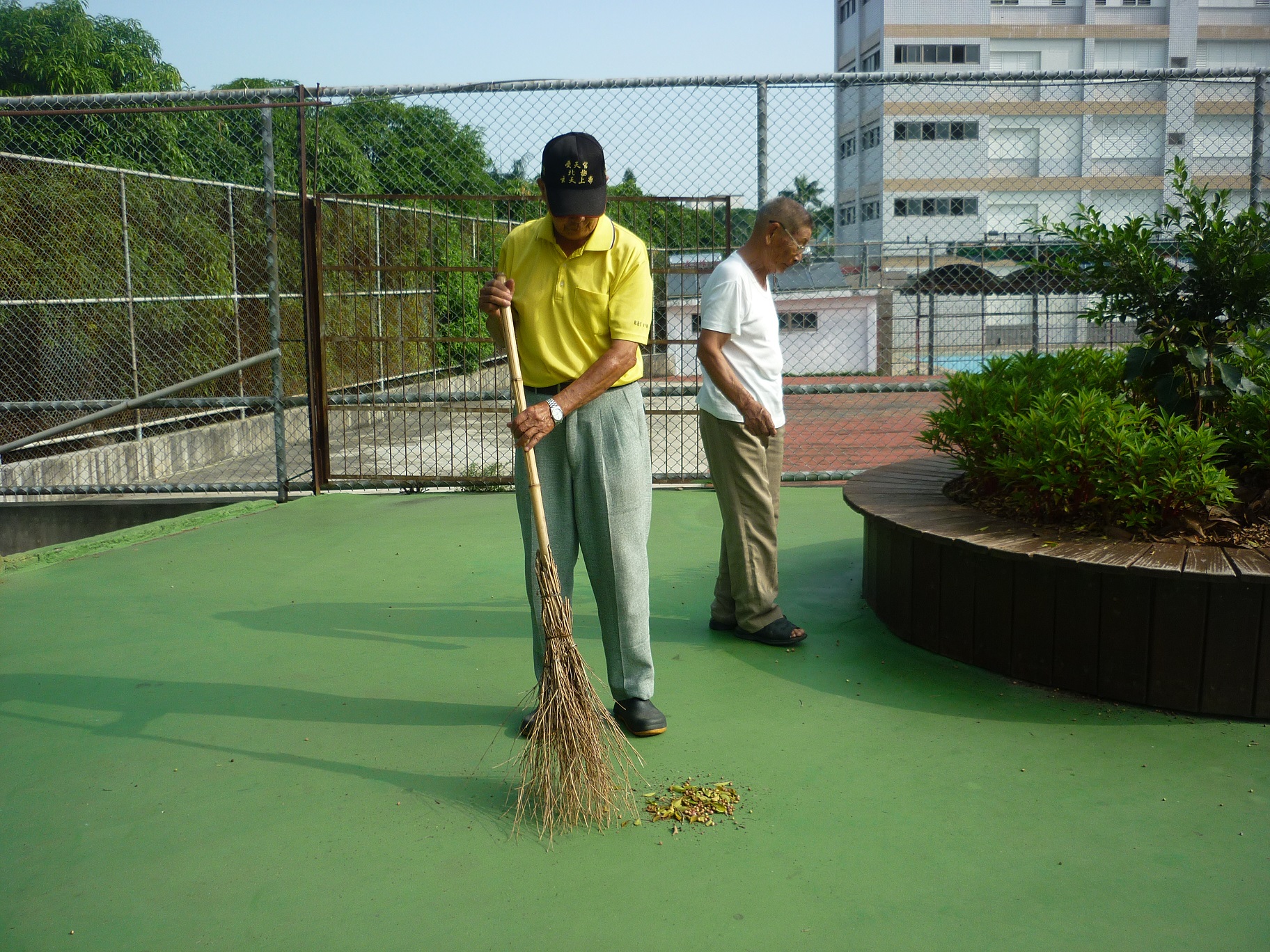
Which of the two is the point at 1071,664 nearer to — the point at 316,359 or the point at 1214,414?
the point at 1214,414

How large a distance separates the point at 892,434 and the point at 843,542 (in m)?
8.94

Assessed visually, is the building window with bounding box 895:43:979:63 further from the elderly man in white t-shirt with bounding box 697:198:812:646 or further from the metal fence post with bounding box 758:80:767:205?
the elderly man in white t-shirt with bounding box 697:198:812:646

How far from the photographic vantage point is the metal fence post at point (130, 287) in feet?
31.7

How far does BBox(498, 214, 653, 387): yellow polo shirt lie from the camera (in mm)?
3328

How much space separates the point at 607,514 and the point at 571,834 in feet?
3.29

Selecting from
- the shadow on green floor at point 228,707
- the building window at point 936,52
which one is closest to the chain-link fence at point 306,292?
the shadow on green floor at point 228,707

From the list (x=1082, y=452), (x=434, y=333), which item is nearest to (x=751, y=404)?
(x=1082, y=452)

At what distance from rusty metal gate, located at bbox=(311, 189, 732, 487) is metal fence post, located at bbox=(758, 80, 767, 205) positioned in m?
0.25

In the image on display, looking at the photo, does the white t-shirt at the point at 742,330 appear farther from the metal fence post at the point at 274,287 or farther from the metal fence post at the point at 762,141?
the metal fence post at the point at 274,287

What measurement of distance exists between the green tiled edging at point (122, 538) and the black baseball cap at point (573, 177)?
431cm

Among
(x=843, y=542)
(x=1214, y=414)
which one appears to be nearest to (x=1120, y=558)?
(x=1214, y=414)

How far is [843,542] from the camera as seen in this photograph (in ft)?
20.3

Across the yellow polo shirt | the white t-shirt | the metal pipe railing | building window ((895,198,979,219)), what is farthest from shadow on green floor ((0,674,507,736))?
building window ((895,198,979,219))

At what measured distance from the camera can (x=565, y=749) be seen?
300 centimetres
